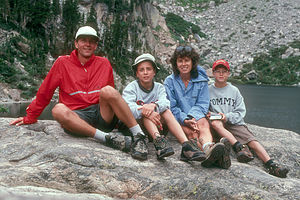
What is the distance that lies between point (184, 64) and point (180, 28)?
10771 cm

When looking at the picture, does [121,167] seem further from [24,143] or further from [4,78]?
[4,78]

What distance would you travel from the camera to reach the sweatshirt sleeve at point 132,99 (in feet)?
13.8

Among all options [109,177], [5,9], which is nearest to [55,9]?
[5,9]

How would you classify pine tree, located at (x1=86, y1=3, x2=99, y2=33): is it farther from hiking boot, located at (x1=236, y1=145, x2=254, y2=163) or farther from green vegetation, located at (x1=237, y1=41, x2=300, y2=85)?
green vegetation, located at (x1=237, y1=41, x2=300, y2=85)

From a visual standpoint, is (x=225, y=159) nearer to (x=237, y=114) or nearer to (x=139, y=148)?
(x=139, y=148)

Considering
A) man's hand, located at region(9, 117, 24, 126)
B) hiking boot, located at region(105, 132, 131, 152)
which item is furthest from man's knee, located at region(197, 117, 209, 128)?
man's hand, located at region(9, 117, 24, 126)

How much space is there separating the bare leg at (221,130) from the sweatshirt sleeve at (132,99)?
1338 mm

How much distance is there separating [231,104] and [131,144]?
209 centimetres

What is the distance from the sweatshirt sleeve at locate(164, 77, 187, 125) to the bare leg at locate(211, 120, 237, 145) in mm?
536

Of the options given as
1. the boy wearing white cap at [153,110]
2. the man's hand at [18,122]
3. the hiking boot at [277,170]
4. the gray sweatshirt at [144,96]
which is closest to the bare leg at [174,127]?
the boy wearing white cap at [153,110]

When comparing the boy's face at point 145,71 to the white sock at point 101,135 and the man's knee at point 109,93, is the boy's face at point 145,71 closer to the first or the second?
the man's knee at point 109,93

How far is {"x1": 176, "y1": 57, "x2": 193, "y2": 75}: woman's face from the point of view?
4801mm

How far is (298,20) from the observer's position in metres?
115

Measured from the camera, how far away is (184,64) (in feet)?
15.7
